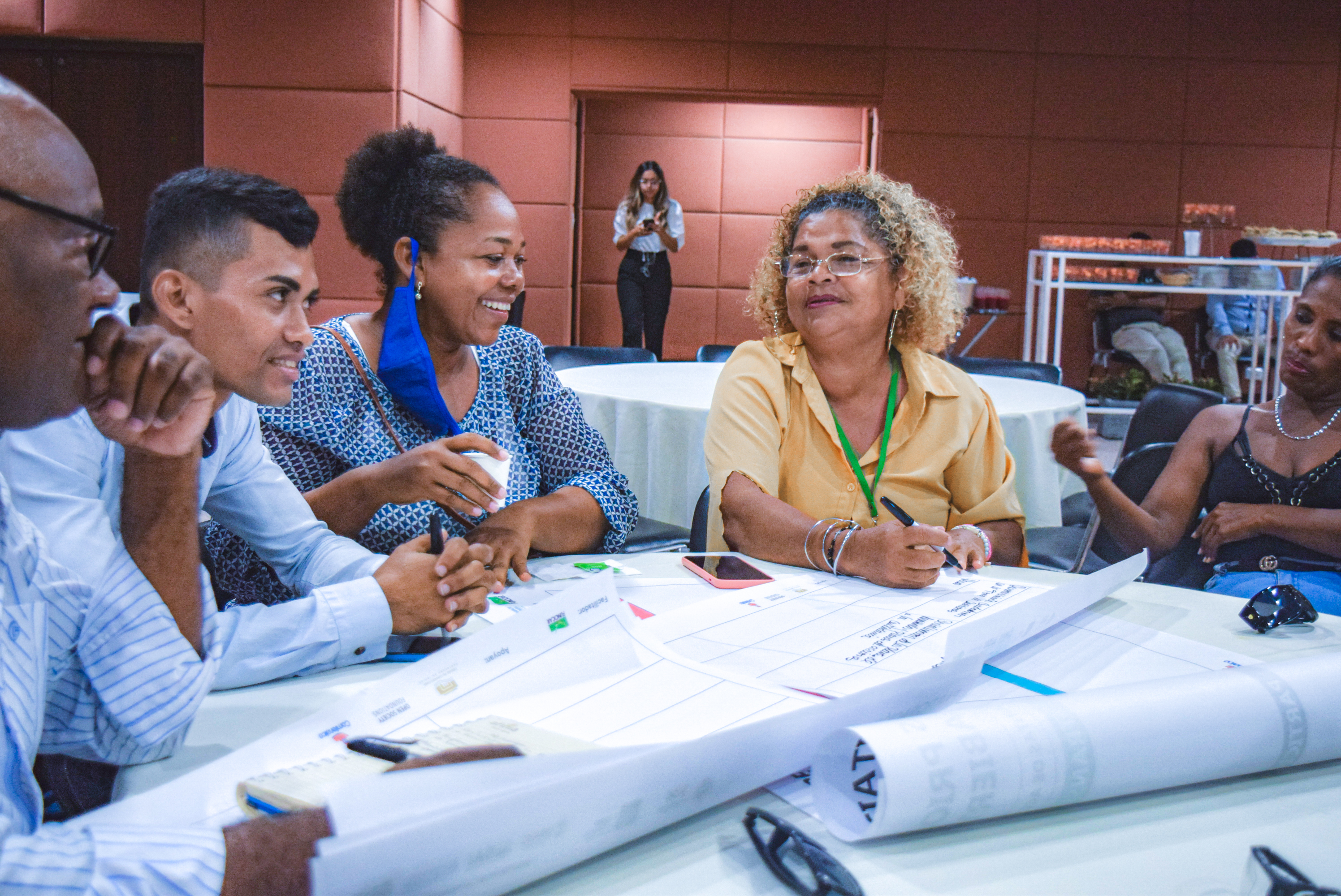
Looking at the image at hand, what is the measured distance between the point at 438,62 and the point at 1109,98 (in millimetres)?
5154

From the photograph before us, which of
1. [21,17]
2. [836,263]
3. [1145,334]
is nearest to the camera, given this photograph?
[836,263]

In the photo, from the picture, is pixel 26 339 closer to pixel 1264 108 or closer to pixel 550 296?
pixel 550 296

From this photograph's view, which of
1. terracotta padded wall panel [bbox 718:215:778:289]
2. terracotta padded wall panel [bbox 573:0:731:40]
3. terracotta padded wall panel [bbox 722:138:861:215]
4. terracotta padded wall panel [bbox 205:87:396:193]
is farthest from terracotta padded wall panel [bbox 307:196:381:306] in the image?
terracotta padded wall panel [bbox 722:138:861:215]

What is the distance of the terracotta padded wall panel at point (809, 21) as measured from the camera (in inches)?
307

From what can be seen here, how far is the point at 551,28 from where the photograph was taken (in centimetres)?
776

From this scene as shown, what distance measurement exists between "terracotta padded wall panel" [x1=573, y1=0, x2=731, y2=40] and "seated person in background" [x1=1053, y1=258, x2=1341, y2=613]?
21.5 ft

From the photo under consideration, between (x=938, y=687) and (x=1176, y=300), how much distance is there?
8.33 m

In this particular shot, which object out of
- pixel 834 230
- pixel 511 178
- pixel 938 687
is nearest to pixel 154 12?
pixel 511 178

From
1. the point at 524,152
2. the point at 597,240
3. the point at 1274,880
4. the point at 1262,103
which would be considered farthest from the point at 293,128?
the point at 1262,103

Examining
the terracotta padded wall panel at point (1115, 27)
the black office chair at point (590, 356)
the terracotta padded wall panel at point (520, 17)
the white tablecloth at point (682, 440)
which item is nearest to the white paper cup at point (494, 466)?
the white tablecloth at point (682, 440)

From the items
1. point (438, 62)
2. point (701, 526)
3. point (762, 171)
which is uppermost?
point (438, 62)

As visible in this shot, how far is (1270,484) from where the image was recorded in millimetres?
1920

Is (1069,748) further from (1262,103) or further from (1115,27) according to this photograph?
(1262,103)

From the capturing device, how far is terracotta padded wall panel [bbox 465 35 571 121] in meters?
7.73
